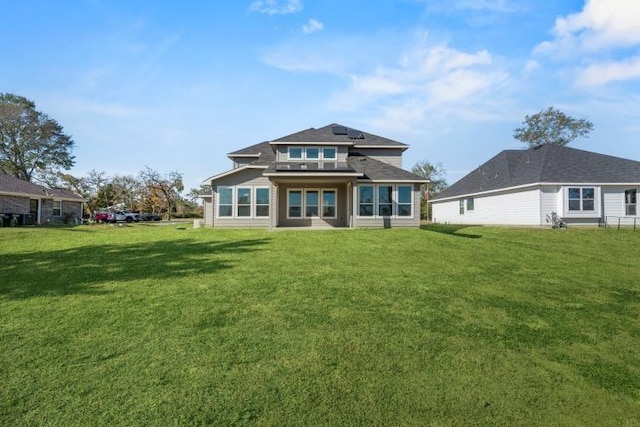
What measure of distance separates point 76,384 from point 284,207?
16.8 m

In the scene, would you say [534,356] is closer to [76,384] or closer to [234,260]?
[76,384]

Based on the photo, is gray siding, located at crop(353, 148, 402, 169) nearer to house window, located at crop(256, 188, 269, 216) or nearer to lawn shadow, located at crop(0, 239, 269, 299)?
house window, located at crop(256, 188, 269, 216)

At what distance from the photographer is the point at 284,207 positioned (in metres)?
20.1

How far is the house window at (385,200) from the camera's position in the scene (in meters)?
19.1

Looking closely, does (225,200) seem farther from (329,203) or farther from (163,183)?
(163,183)

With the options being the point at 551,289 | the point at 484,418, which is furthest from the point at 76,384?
the point at 551,289

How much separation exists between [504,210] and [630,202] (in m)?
6.88

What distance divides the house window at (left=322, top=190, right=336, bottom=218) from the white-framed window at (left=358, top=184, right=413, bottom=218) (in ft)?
5.78

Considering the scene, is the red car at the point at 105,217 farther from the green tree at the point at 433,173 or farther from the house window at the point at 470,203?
the green tree at the point at 433,173

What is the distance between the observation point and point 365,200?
1905 centimetres

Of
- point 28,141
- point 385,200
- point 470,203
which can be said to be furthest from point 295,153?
point 28,141

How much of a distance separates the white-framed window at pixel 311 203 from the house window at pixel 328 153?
1872 mm

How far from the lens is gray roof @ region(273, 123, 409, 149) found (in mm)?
20141

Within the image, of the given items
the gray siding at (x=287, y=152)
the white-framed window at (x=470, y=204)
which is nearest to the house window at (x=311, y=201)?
the gray siding at (x=287, y=152)
